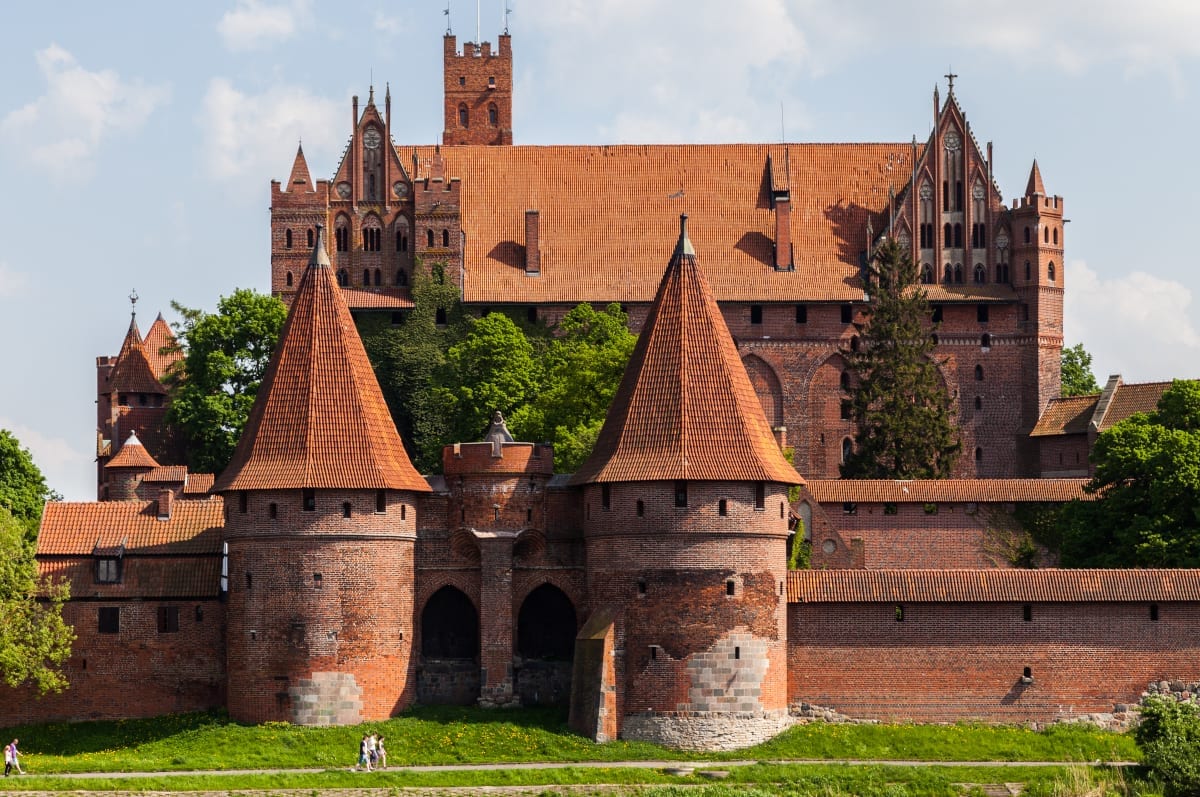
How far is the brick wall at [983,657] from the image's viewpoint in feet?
173

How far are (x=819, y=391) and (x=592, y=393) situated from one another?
1938 centimetres

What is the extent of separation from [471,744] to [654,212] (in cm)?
4323

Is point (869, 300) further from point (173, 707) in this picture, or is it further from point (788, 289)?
point (173, 707)

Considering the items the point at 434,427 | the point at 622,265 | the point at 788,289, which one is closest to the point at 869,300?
the point at 788,289

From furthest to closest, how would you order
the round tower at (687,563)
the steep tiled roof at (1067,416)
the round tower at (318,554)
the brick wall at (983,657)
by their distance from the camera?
the steep tiled roof at (1067,416), the brick wall at (983,657), the round tower at (318,554), the round tower at (687,563)

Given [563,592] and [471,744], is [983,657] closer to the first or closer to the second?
[563,592]

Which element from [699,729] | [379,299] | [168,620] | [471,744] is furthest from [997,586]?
[379,299]

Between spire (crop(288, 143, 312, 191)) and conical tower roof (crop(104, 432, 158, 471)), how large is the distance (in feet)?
41.8

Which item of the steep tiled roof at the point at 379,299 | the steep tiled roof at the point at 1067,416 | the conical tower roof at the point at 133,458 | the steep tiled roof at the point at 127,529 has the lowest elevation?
the steep tiled roof at the point at 127,529

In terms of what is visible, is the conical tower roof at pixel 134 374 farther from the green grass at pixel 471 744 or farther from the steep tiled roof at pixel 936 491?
the green grass at pixel 471 744

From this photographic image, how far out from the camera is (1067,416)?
277 ft

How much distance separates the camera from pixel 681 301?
177 ft

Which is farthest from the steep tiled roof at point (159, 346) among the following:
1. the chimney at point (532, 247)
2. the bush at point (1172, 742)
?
the bush at point (1172, 742)

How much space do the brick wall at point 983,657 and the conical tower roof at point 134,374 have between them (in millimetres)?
38934
